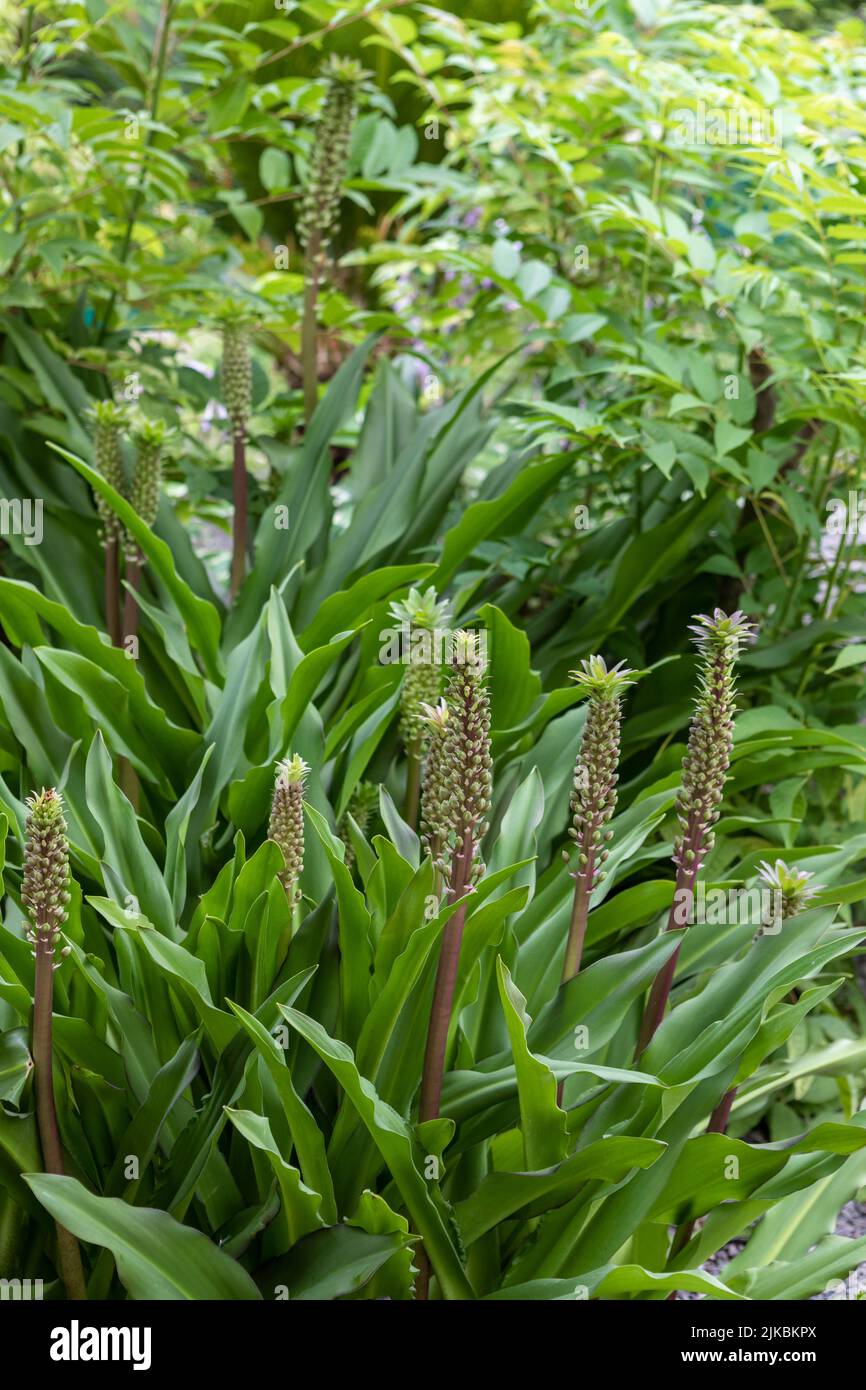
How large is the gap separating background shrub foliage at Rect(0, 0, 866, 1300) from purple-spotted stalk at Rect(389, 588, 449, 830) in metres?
0.02

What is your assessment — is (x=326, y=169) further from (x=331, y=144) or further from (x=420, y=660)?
(x=420, y=660)

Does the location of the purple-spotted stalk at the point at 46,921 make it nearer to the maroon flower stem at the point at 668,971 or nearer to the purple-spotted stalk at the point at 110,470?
the maroon flower stem at the point at 668,971

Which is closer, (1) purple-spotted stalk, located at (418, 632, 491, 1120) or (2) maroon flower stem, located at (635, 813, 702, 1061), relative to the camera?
(1) purple-spotted stalk, located at (418, 632, 491, 1120)

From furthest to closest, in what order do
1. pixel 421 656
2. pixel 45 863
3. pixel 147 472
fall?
pixel 147 472 → pixel 421 656 → pixel 45 863

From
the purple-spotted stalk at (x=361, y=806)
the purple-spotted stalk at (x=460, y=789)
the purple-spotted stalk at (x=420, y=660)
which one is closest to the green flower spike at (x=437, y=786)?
the purple-spotted stalk at (x=460, y=789)

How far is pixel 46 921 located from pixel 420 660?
717mm

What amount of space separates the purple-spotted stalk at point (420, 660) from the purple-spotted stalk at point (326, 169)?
119 centimetres

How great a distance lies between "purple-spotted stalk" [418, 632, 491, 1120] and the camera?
133 cm

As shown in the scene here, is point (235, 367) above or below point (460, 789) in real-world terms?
above

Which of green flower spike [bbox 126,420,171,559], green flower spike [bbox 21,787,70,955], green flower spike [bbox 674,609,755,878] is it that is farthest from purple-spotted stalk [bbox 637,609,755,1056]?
green flower spike [bbox 126,420,171,559]

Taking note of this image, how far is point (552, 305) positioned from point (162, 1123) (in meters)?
1.94

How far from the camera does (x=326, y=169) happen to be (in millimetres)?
2760

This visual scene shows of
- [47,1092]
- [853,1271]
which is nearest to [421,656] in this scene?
[47,1092]

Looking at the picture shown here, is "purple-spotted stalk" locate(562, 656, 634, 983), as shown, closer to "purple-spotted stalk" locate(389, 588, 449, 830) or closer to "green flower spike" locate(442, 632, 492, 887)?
"green flower spike" locate(442, 632, 492, 887)
